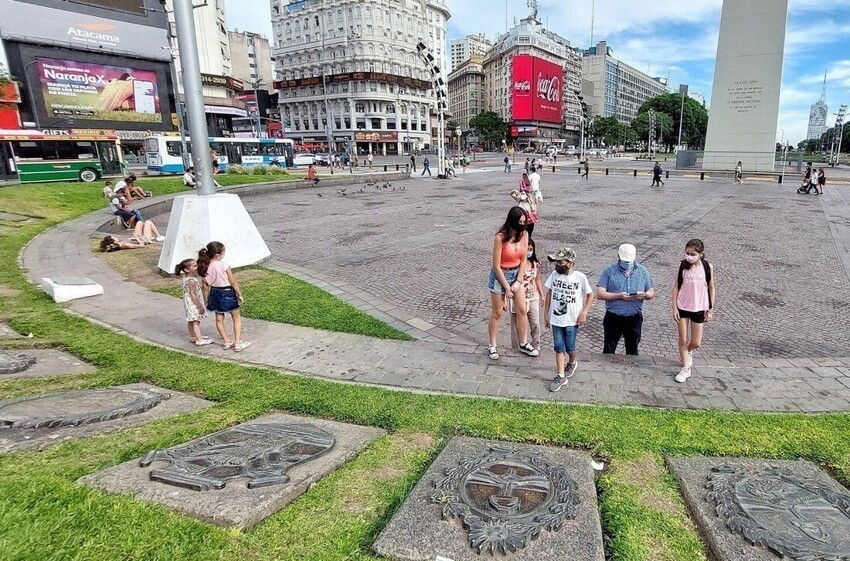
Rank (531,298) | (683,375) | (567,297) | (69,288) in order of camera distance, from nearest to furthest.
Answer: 1. (567,297)
2. (683,375)
3. (531,298)
4. (69,288)

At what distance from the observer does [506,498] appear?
3.00 m

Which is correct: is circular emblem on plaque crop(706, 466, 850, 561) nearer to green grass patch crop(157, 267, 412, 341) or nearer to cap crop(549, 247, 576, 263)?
cap crop(549, 247, 576, 263)

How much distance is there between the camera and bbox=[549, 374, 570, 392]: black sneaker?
4828 mm

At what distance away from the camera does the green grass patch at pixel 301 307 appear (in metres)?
6.70

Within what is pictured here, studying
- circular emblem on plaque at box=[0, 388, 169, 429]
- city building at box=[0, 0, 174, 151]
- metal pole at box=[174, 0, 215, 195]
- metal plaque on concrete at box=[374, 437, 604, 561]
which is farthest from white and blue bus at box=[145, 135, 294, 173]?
metal plaque on concrete at box=[374, 437, 604, 561]

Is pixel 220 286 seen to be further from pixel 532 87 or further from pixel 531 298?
pixel 532 87

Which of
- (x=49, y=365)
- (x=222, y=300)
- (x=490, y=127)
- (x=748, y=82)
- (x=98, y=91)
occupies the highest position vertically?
(x=490, y=127)

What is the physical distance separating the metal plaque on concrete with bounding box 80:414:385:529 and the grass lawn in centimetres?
10

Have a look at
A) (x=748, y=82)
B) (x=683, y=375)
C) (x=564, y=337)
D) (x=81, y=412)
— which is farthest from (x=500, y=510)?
(x=748, y=82)

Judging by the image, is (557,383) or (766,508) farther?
(557,383)

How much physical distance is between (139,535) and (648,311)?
726 centimetres

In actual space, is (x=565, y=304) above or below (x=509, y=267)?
below

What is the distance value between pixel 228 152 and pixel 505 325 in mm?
38873

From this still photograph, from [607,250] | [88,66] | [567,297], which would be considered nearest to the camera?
[567,297]
